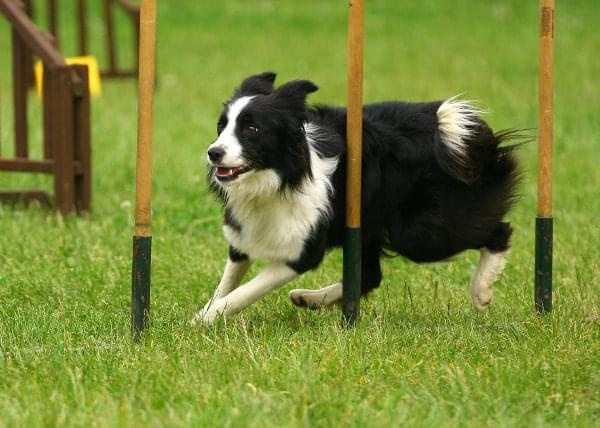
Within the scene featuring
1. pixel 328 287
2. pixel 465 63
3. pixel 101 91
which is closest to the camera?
pixel 328 287

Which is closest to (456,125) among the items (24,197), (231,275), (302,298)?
(302,298)

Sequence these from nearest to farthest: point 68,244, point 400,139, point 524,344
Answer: point 524,344
point 400,139
point 68,244

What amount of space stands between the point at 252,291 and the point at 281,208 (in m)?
0.38

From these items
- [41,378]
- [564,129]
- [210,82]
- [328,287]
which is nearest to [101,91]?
[210,82]

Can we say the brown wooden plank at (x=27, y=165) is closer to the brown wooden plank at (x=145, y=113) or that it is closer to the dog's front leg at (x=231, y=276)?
the dog's front leg at (x=231, y=276)

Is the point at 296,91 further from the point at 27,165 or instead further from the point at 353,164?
the point at 27,165

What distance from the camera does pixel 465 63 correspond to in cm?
1502

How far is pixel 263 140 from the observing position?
4.68 metres

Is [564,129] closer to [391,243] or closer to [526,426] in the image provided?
[391,243]

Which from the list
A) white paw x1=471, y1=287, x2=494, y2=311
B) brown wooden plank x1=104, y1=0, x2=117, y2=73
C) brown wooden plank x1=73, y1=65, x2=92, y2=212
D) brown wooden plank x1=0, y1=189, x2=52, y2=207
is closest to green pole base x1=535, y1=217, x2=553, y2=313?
white paw x1=471, y1=287, x2=494, y2=311

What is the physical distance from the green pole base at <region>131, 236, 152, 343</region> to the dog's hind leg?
1.61 meters

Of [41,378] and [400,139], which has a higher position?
[400,139]


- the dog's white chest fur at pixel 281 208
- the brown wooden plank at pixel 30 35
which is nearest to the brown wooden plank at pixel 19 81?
the brown wooden plank at pixel 30 35

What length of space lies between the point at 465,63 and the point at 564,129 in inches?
165
